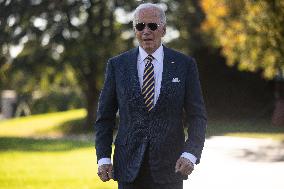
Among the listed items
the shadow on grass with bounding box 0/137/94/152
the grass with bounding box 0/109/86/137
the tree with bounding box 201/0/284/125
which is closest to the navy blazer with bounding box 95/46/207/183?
the shadow on grass with bounding box 0/137/94/152

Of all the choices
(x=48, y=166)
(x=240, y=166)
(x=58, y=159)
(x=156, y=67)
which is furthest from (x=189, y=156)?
(x=58, y=159)

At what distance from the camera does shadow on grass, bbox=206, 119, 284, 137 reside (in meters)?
22.1

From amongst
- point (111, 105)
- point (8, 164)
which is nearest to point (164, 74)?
point (111, 105)

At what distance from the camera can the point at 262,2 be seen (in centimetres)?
2022

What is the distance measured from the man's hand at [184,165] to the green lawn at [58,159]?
580 centimetres

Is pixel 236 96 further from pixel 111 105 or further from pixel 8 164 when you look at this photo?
pixel 111 105

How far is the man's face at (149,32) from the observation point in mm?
3750

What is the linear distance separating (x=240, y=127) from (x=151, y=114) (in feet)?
67.9

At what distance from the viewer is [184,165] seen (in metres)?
3.67

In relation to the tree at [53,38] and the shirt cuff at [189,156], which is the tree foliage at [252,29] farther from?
the shirt cuff at [189,156]

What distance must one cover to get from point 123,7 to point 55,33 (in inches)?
159

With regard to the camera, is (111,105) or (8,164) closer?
(111,105)

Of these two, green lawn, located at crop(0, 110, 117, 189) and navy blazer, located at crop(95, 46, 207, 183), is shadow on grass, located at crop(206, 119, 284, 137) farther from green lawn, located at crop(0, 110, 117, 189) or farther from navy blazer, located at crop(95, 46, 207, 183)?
navy blazer, located at crop(95, 46, 207, 183)

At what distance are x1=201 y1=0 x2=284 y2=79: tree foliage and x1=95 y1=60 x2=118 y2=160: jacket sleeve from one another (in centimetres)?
1697
